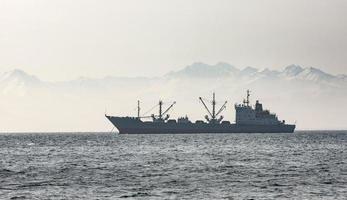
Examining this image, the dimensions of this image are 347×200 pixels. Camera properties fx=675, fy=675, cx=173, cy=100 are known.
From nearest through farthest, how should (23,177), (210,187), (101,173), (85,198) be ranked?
(85,198)
(210,187)
(23,177)
(101,173)

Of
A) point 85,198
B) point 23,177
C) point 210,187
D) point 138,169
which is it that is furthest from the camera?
point 138,169

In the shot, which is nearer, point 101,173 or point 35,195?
point 35,195

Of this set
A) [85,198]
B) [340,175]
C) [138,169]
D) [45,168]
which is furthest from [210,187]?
[45,168]

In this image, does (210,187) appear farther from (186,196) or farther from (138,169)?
(138,169)

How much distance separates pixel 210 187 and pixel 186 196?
662cm

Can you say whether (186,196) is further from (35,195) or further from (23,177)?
(23,177)

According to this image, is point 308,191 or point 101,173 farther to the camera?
point 101,173

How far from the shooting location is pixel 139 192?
170 ft

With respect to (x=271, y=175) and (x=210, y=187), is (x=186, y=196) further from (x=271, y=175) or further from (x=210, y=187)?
(x=271, y=175)

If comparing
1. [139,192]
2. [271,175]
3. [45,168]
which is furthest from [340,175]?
[45,168]

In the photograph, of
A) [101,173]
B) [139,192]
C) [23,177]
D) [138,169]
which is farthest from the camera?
[138,169]

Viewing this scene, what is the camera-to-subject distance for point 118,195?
164ft

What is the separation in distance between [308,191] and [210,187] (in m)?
8.07

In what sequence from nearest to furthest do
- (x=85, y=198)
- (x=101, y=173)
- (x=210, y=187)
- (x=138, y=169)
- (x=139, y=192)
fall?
1. (x=85, y=198)
2. (x=139, y=192)
3. (x=210, y=187)
4. (x=101, y=173)
5. (x=138, y=169)
